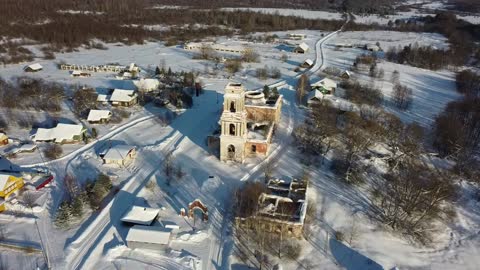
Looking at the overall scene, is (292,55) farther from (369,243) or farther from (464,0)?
(464,0)

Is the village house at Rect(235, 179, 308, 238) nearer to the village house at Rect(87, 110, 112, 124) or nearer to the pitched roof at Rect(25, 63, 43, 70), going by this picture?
the village house at Rect(87, 110, 112, 124)

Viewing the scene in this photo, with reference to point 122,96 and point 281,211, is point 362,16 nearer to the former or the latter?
point 122,96

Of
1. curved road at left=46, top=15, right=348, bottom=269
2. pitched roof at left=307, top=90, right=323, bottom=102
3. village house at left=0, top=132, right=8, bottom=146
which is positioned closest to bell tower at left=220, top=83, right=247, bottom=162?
curved road at left=46, top=15, right=348, bottom=269

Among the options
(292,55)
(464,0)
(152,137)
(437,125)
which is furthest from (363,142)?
(464,0)

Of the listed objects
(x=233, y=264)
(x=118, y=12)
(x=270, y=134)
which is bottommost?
(x=233, y=264)

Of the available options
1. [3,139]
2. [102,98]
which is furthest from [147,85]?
[3,139]

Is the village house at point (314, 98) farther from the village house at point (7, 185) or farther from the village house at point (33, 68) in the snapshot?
the village house at point (33, 68)
